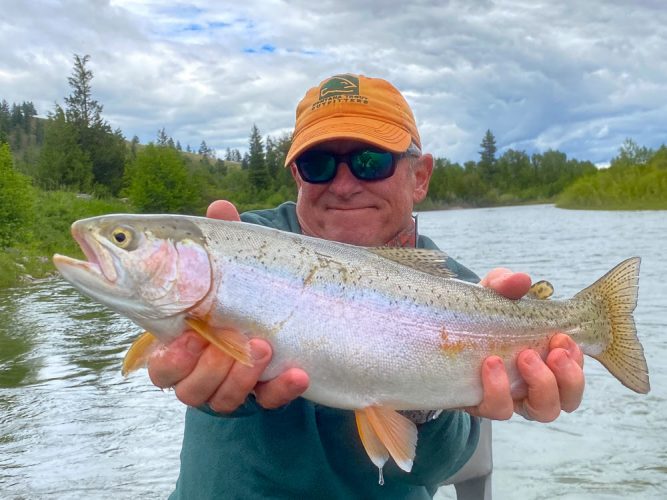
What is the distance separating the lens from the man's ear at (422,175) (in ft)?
14.1

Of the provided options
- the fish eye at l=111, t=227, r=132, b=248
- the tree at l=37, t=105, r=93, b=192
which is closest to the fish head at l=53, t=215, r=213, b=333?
the fish eye at l=111, t=227, r=132, b=248

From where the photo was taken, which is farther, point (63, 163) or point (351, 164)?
point (63, 163)

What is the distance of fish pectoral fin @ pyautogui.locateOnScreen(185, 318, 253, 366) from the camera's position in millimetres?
2457

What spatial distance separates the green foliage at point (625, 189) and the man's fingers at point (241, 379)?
61736 millimetres

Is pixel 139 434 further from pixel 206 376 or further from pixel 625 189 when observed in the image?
pixel 625 189

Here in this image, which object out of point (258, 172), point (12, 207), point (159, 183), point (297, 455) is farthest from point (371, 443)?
point (258, 172)

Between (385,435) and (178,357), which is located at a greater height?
(178,357)

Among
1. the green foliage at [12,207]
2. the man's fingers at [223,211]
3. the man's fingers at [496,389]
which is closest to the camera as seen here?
the man's fingers at [496,389]

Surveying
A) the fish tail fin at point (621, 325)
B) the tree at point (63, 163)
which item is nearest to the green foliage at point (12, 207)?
the fish tail fin at point (621, 325)

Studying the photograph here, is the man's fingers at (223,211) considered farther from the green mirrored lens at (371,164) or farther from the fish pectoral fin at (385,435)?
the green mirrored lens at (371,164)

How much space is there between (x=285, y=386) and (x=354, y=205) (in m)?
1.61

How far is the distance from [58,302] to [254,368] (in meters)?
15.5

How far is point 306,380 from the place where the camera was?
254cm

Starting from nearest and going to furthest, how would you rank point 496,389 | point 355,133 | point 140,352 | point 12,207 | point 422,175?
point 140,352
point 496,389
point 355,133
point 422,175
point 12,207
